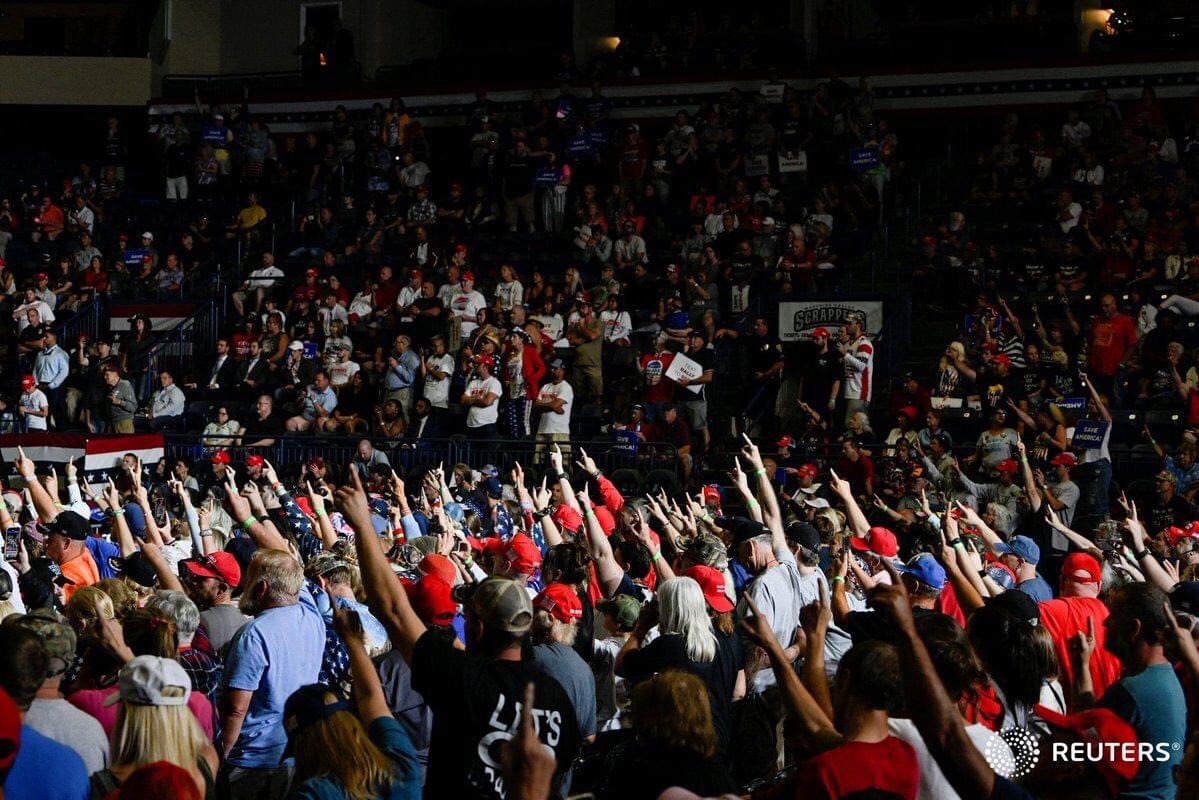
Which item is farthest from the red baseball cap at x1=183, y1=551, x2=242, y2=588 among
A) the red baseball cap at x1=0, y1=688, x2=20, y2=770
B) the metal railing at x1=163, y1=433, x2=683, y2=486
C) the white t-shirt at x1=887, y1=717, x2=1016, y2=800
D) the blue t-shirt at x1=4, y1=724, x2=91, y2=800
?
the metal railing at x1=163, y1=433, x2=683, y2=486

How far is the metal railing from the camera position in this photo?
16906 mm

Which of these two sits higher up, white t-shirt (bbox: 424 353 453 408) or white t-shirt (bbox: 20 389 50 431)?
white t-shirt (bbox: 424 353 453 408)

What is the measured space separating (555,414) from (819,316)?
12.5ft

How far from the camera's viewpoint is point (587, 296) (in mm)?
21062

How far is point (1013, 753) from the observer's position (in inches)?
182

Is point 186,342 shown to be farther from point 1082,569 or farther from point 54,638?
point 54,638

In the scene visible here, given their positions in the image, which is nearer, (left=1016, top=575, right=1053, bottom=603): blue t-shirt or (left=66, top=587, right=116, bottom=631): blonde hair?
(left=66, top=587, right=116, bottom=631): blonde hair

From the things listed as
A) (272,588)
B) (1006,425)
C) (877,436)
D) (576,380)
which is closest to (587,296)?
(576,380)

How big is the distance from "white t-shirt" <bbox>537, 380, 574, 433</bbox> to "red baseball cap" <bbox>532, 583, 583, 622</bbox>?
11.6 m

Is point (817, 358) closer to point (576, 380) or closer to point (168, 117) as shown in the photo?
point (576, 380)

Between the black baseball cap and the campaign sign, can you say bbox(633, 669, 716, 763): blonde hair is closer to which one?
the black baseball cap

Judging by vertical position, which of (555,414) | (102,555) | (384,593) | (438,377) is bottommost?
(555,414)

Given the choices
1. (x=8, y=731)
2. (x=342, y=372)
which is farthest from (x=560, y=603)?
(x=342, y=372)

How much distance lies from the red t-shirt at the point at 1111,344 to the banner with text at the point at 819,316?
318 centimetres
